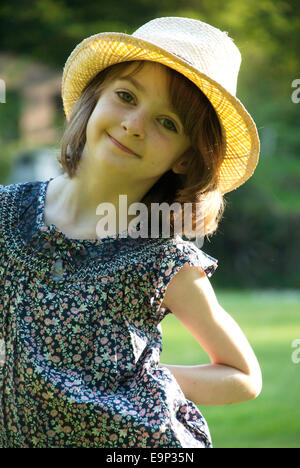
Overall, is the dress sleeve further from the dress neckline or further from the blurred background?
the blurred background

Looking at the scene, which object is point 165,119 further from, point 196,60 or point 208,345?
point 208,345

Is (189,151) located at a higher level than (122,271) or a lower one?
higher

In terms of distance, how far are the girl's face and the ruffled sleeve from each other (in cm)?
17

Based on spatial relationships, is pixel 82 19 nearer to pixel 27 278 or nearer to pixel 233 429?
pixel 233 429

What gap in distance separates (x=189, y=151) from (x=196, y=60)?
217 millimetres

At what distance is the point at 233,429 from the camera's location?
350 centimetres

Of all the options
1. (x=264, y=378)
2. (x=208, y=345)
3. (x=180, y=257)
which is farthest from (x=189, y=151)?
(x=264, y=378)

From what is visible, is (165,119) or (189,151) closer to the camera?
(165,119)

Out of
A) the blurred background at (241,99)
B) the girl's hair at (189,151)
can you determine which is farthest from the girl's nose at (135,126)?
the blurred background at (241,99)

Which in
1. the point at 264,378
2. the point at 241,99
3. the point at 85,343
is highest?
the point at 241,99

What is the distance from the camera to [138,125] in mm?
1495

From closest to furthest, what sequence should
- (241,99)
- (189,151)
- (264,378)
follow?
(189,151) < (264,378) < (241,99)

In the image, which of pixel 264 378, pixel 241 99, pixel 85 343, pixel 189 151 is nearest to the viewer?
pixel 85 343
